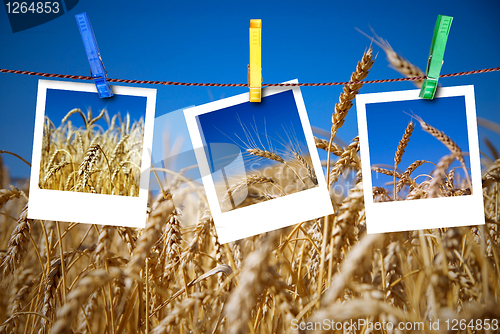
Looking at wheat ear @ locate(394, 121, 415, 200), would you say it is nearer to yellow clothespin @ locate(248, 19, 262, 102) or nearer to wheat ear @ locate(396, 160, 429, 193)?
wheat ear @ locate(396, 160, 429, 193)

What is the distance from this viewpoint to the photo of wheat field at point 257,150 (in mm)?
879

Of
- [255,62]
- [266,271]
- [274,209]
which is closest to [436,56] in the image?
[255,62]

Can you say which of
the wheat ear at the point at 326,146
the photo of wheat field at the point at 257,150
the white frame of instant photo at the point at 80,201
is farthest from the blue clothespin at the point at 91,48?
the wheat ear at the point at 326,146

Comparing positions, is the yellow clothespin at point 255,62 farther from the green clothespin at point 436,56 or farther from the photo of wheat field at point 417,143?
the green clothespin at point 436,56

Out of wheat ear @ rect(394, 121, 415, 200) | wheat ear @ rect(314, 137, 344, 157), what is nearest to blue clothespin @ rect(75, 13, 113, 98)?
wheat ear @ rect(314, 137, 344, 157)

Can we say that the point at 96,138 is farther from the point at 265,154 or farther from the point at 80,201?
the point at 265,154

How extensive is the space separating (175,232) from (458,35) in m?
1.10

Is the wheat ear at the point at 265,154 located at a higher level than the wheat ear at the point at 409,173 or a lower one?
higher

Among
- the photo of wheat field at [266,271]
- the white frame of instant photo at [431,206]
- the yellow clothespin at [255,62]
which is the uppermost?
the yellow clothespin at [255,62]

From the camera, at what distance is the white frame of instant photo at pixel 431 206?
85 centimetres

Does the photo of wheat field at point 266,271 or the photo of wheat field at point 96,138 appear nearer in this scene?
the photo of wheat field at point 266,271

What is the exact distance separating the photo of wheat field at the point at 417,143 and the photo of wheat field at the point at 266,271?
0.04 meters

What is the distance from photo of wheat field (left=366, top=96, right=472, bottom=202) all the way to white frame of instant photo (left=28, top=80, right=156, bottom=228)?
0.69m

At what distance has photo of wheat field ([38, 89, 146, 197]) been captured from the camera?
2.91ft
